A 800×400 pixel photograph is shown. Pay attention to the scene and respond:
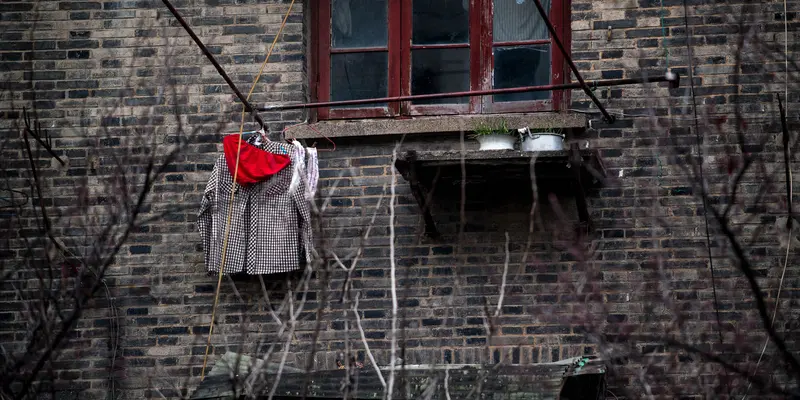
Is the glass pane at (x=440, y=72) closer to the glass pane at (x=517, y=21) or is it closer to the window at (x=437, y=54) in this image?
the window at (x=437, y=54)

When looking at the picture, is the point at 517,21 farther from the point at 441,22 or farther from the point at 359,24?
the point at 359,24

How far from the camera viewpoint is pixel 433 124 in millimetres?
6852

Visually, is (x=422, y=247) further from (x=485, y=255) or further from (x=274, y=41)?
(x=274, y=41)

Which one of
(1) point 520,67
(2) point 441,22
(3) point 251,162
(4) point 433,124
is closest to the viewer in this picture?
(3) point 251,162

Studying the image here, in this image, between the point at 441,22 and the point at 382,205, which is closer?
the point at 382,205

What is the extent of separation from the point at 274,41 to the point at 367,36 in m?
0.73

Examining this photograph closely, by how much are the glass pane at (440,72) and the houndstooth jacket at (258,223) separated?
46.5 inches

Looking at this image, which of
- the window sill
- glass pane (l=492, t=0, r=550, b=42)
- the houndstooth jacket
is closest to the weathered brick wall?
the window sill

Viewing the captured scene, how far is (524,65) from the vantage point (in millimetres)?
7199

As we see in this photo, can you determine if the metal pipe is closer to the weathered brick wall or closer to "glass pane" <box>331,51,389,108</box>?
the weathered brick wall

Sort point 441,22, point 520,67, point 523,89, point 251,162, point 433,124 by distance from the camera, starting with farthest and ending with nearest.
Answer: point 441,22
point 520,67
point 433,124
point 251,162
point 523,89

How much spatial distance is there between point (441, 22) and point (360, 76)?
73 cm

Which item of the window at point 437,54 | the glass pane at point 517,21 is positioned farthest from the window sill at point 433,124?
the glass pane at point 517,21

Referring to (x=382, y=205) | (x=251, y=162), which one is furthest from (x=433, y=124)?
(x=251, y=162)
